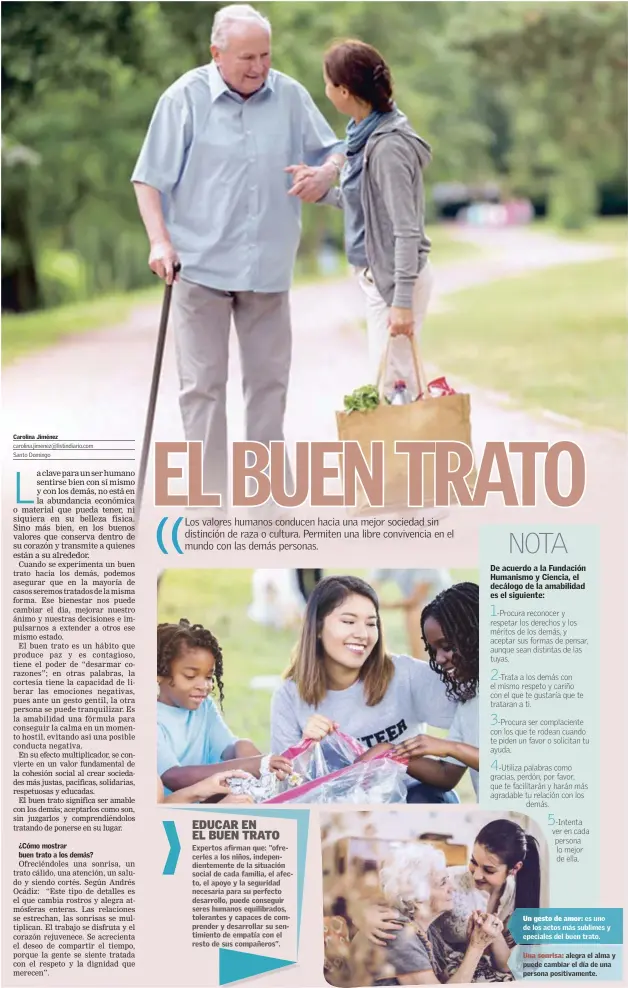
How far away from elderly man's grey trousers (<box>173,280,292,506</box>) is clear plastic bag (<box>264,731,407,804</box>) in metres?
0.69

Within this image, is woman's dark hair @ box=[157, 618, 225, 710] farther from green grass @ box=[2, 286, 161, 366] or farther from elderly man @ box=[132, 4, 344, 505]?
green grass @ box=[2, 286, 161, 366]

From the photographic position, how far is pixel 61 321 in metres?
5.41

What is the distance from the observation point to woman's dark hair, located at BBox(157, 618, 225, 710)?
421cm

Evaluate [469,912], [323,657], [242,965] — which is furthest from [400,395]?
[242,965]

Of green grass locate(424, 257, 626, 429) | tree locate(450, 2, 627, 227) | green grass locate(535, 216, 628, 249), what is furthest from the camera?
green grass locate(535, 216, 628, 249)

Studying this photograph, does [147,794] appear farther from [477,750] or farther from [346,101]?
[346,101]

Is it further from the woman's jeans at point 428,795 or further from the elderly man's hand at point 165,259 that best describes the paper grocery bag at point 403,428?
the woman's jeans at point 428,795

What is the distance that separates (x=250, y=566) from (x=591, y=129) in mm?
2303

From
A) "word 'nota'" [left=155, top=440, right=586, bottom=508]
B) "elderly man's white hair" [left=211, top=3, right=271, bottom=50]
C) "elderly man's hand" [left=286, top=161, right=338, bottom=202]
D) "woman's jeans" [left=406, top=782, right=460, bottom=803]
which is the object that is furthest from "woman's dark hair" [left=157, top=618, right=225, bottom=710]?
"elderly man's white hair" [left=211, top=3, right=271, bottom=50]

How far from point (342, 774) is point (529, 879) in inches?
21.6

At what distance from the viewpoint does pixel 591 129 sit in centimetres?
563

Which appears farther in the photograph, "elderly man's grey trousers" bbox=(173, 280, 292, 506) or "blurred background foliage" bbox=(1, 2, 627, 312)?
"blurred background foliage" bbox=(1, 2, 627, 312)

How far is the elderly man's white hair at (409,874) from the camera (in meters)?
4.13

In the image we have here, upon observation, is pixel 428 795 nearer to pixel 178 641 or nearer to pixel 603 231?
pixel 178 641
